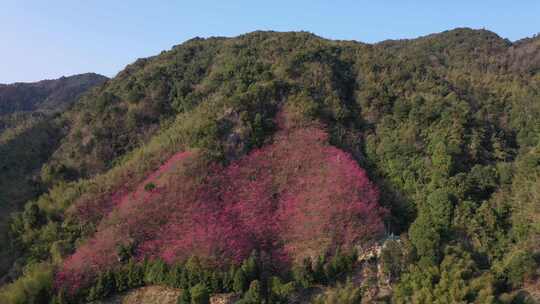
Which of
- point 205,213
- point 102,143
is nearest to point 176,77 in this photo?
point 102,143

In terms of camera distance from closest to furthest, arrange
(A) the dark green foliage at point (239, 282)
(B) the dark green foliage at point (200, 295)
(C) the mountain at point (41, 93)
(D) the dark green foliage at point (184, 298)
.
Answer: (B) the dark green foliage at point (200, 295) < (D) the dark green foliage at point (184, 298) < (A) the dark green foliage at point (239, 282) < (C) the mountain at point (41, 93)

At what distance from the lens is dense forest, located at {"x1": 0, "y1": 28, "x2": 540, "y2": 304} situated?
19.8 m

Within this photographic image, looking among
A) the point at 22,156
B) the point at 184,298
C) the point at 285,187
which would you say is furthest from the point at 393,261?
the point at 22,156

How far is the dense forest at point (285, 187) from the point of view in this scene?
1984cm

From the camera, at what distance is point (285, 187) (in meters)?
26.4

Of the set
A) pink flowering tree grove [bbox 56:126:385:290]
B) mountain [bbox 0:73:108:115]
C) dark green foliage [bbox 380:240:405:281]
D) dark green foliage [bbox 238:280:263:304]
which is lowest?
dark green foliage [bbox 238:280:263:304]

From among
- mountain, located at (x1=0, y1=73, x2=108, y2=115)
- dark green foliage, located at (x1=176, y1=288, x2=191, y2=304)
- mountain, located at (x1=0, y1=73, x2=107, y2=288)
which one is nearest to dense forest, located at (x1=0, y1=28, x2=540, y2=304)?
dark green foliage, located at (x1=176, y1=288, x2=191, y2=304)

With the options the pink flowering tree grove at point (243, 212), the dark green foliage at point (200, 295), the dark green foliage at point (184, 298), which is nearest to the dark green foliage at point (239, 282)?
the pink flowering tree grove at point (243, 212)

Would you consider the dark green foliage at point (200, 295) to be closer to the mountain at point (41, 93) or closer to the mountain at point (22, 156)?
the mountain at point (22, 156)

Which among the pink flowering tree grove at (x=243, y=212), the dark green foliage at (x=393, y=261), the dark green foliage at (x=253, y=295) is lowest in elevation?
the dark green foliage at (x=253, y=295)

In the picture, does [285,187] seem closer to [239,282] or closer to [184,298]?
[239,282]

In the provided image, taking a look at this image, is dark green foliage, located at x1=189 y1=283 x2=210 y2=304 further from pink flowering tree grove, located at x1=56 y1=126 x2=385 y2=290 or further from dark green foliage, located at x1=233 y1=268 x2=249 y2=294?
pink flowering tree grove, located at x1=56 y1=126 x2=385 y2=290

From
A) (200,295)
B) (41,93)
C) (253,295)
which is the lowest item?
(253,295)

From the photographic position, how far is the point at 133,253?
2178 centimetres
